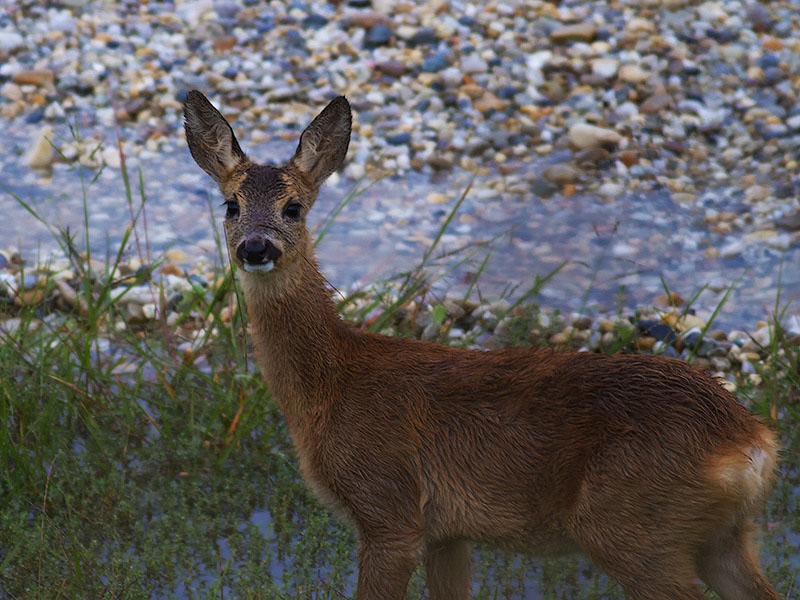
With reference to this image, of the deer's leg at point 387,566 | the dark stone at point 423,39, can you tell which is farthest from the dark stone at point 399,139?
the deer's leg at point 387,566

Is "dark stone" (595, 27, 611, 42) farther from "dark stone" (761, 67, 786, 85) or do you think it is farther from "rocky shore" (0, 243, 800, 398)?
"rocky shore" (0, 243, 800, 398)

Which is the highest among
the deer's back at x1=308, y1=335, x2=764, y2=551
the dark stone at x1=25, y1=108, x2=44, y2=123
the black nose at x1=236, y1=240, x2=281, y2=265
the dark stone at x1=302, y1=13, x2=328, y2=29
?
the dark stone at x1=302, y1=13, x2=328, y2=29

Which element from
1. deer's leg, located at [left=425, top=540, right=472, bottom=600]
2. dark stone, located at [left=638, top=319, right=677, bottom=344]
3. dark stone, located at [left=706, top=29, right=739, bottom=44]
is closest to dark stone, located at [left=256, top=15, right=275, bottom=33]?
dark stone, located at [left=706, top=29, right=739, bottom=44]

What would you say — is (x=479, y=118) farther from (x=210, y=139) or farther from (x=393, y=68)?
(x=210, y=139)

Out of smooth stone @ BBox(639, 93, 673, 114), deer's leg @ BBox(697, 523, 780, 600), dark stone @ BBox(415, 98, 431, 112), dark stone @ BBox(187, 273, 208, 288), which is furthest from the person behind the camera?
dark stone @ BBox(415, 98, 431, 112)

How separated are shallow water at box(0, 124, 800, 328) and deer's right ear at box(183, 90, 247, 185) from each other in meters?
2.31

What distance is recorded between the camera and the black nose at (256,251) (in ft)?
12.3

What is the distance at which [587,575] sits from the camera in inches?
179

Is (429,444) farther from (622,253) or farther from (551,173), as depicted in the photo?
(551,173)

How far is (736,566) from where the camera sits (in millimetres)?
3656

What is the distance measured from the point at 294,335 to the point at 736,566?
1.61 m

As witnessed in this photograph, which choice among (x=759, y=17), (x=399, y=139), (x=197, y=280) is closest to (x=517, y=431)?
(x=197, y=280)

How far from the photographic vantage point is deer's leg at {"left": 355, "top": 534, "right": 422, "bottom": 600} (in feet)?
12.1

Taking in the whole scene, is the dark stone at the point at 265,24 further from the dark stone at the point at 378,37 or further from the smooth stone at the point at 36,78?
the smooth stone at the point at 36,78
